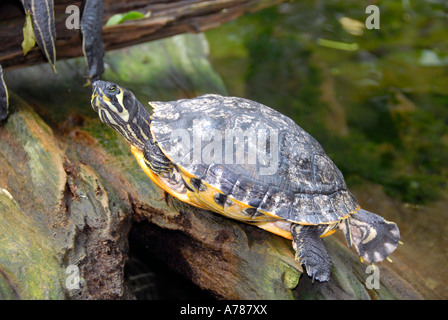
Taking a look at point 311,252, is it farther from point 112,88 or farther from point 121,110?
point 112,88

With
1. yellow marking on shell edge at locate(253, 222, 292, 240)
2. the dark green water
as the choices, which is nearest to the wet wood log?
the dark green water

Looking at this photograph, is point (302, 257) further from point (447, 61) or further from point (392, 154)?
point (447, 61)

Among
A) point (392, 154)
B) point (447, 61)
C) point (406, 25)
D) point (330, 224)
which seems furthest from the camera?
point (406, 25)

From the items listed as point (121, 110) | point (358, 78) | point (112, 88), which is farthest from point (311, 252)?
point (358, 78)

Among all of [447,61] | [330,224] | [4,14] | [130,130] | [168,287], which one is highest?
[4,14]

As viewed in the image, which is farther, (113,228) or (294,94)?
(294,94)

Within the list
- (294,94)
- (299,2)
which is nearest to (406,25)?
(299,2)
